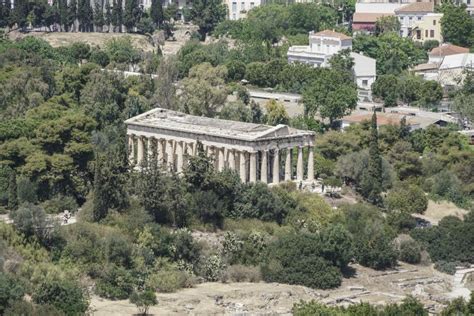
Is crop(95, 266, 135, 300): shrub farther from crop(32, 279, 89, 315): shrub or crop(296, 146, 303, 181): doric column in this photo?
crop(296, 146, 303, 181): doric column

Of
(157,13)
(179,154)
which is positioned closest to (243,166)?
(179,154)

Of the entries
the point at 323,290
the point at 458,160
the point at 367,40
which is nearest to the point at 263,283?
the point at 323,290

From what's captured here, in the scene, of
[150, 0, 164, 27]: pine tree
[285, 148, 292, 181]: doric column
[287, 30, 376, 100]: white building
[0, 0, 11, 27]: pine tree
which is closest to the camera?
[285, 148, 292, 181]: doric column

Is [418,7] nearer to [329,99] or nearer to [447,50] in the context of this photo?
[447,50]

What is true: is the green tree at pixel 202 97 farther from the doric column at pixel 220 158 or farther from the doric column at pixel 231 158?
the doric column at pixel 231 158

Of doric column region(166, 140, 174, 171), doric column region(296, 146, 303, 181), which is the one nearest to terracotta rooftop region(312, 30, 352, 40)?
doric column region(296, 146, 303, 181)

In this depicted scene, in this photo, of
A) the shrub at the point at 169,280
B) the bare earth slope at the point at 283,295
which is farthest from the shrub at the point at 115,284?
the shrub at the point at 169,280
